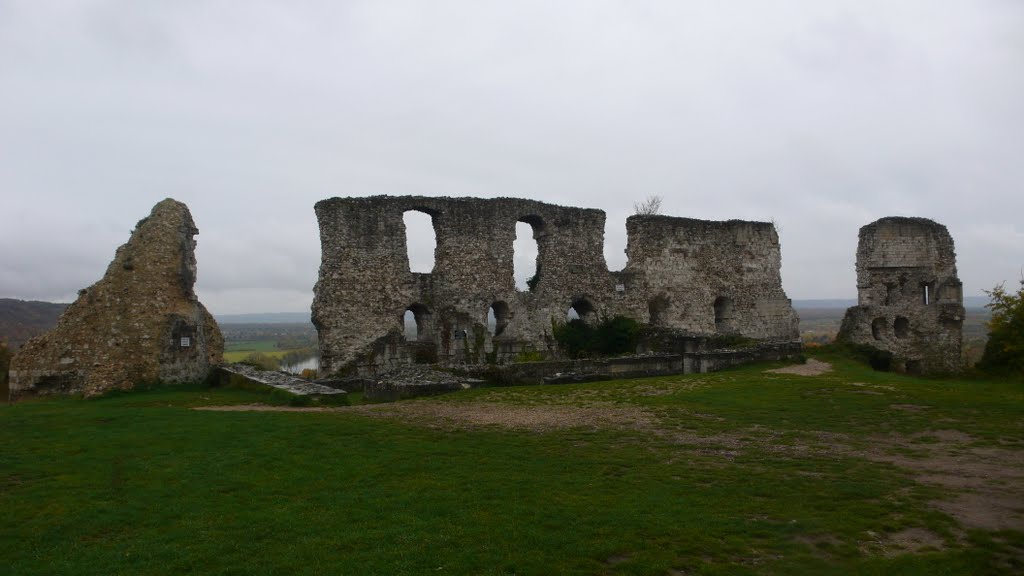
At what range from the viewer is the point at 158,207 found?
18297 mm

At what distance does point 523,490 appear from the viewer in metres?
7.06

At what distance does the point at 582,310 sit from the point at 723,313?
6.61m

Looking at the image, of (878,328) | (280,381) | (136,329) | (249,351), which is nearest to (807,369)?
(878,328)

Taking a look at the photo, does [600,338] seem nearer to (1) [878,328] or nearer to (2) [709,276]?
(2) [709,276]

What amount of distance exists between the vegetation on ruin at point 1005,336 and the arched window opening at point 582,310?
503 inches

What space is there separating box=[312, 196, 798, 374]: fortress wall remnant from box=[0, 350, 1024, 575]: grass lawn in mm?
9597

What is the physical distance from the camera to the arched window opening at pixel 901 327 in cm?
2716

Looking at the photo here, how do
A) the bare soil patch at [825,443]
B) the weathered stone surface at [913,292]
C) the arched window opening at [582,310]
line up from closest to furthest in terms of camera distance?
the bare soil patch at [825,443] → the arched window opening at [582,310] → the weathered stone surface at [913,292]

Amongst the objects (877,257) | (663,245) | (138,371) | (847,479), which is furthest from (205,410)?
Answer: (877,257)

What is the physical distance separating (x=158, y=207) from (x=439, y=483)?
47.9 ft

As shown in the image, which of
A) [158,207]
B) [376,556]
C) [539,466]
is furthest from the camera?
[158,207]

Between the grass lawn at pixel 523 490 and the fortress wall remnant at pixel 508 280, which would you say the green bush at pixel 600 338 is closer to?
the fortress wall remnant at pixel 508 280

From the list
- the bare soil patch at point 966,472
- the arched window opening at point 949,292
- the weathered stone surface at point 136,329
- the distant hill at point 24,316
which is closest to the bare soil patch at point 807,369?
the bare soil patch at point 966,472

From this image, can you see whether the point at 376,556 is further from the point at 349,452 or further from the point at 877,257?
the point at 877,257
